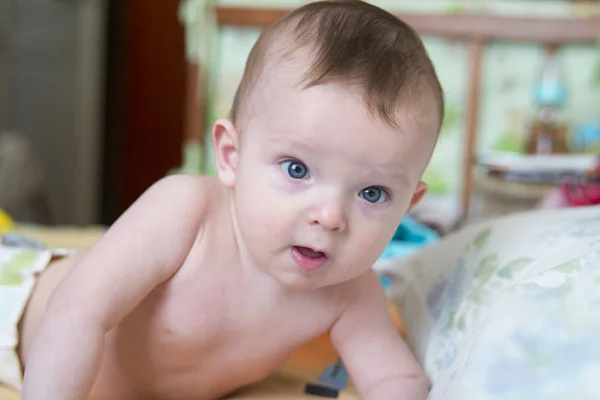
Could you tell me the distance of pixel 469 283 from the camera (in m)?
0.86

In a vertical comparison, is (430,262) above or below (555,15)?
below

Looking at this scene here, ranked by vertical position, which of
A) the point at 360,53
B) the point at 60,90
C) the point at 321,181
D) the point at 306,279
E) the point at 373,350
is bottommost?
the point at 60,90

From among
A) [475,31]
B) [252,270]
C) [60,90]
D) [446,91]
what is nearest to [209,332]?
[252,270]

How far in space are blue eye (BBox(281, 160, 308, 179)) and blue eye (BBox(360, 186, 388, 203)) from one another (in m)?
0.06

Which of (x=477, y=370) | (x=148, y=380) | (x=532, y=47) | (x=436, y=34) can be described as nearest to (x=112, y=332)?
(x=148, y=380)

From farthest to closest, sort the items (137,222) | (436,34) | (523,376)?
(436,34) → (137,222) → (523,376)

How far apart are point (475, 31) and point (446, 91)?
14.1 inches

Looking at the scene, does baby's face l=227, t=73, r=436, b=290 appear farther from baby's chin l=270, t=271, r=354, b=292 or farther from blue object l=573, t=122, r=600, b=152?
blue object l=573, t=122, r=600, b=152

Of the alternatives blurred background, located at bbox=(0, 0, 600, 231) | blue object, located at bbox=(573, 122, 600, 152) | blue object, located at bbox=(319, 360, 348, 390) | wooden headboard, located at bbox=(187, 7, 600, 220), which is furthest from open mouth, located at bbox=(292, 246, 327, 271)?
blue object, located at bbox=(573, 122, 600, 152)

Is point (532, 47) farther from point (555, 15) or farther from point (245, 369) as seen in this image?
point (245, 369)

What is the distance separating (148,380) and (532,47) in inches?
82.5

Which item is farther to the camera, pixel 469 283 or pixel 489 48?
pixel 489 48

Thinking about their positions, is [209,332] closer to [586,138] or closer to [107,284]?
[107,284]

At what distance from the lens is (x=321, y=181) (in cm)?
62
